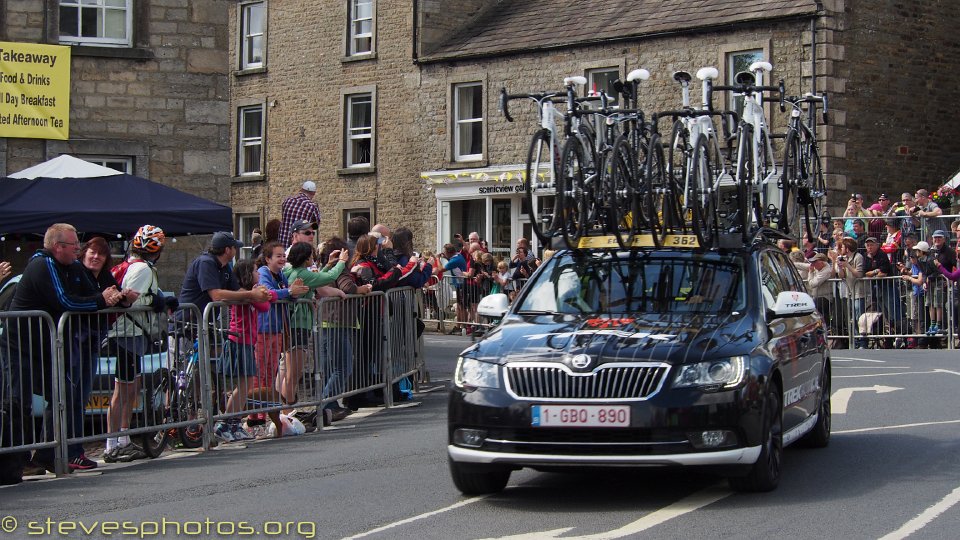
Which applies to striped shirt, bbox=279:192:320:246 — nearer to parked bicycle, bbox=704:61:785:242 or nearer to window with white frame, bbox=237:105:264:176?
parked bicycle, bbox=704:61:785:242

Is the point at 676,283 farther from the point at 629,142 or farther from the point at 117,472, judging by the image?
the point at 117,472

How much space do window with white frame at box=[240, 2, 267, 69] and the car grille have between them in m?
35.6

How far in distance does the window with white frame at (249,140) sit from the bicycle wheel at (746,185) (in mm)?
32490

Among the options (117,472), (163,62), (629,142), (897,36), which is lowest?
(117,472)

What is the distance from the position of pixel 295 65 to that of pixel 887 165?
17.4 meters

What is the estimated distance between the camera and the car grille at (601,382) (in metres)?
8.66

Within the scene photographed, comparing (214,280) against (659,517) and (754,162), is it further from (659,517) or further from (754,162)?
(659,517)

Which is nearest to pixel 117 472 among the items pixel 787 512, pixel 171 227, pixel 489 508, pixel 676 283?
pixel 489 508

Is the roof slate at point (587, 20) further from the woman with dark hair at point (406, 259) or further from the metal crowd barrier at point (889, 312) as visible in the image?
the woman with dark hair at point (406, 259)

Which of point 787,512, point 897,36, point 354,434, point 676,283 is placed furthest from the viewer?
point 897,36

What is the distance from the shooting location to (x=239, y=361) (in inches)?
502

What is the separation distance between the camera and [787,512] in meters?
8.62

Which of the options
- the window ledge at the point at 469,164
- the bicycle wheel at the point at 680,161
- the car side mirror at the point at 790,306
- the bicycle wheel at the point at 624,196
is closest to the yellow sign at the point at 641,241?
the bicycle wheel at the point at 624,196

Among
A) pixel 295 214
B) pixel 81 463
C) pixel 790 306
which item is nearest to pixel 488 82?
pixel 295 214
